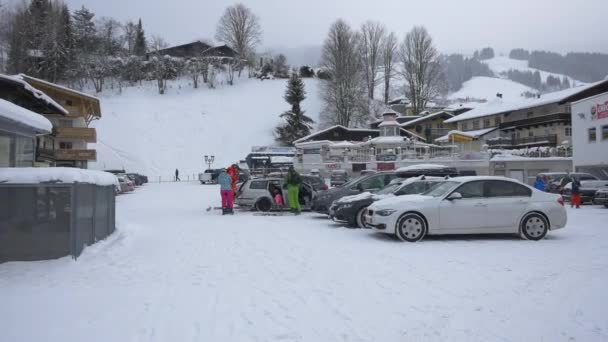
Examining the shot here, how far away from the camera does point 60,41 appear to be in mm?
79875

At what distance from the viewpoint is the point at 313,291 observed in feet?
20.7

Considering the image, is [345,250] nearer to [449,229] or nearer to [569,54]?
[449,229]

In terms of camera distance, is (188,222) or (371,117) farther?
(371,117)

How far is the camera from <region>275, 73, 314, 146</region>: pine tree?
70.3 metres

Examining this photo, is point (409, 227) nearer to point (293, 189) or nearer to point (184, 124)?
point (293, 189)

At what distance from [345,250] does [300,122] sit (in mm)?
62678

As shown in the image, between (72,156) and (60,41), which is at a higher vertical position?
(60,41)

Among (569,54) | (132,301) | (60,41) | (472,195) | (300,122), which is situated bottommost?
(132,301)

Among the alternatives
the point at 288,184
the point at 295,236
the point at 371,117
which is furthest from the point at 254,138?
the point at 295,236

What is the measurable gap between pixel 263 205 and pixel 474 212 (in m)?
9.55

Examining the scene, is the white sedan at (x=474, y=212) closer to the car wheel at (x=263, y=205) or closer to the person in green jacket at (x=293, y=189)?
the person in green jacket at (x=293, y=189)

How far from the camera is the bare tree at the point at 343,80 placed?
76188mm

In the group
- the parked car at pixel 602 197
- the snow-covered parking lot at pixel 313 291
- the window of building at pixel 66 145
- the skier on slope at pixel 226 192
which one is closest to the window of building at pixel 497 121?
the parked car at pixel 602 197

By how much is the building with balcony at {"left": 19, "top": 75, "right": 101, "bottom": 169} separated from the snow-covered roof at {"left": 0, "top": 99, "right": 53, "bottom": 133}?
34.7 m
